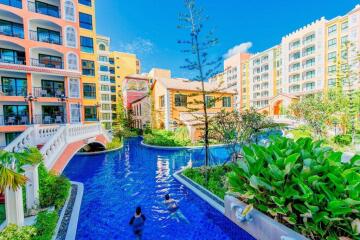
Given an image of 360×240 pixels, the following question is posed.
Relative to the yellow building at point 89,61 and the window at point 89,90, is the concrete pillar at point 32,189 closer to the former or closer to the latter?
the yellow building at point 89,61

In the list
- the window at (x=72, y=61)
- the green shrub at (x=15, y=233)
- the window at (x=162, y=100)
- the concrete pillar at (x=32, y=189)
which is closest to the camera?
the green shrub at (x=15, y=233)

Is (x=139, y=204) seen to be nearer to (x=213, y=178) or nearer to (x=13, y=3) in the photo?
(x=213, y=178)

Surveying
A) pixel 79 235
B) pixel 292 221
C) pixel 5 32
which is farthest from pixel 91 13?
pixel 292 221

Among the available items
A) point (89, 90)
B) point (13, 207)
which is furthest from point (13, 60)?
point (13, 207)

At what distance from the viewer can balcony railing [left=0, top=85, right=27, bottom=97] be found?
1897 cm

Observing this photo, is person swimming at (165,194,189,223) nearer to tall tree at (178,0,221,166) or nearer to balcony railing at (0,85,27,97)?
tall tree at (178,0,221,166)

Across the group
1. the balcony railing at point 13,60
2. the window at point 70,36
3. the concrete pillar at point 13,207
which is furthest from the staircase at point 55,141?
the window at point 70,36

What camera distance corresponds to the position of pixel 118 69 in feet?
182

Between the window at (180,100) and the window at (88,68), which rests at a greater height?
the window at (88,68)

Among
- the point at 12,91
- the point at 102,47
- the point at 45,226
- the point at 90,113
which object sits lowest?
the point at 45,226

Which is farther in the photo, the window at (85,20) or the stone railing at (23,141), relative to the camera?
the window at (85,20)

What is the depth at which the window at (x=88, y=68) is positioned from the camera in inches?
1034

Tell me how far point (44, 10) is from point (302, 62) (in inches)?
2173

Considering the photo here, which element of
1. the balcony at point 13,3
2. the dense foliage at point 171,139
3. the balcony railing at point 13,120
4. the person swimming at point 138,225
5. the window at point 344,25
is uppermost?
the window at point 344,25
